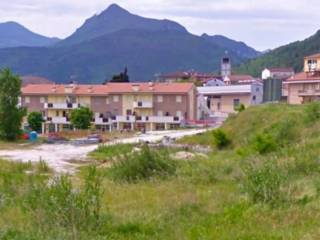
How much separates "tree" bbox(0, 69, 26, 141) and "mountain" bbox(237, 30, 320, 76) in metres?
66.2

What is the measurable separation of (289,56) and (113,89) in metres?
58.2

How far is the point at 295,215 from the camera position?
8914 millimetres

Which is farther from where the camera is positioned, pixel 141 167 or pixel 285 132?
pixel 285 132

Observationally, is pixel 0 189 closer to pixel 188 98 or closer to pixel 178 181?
pixel 178 181

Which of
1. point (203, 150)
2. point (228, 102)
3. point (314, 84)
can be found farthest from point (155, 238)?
point (228, 102)

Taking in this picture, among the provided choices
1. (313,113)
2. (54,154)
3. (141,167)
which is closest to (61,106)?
(54,154)

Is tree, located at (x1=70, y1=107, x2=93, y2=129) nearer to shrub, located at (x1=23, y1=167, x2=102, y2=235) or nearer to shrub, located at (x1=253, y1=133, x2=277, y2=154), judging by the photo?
shrub, located at (x1=253, y1=133, x2=277, y2=154)

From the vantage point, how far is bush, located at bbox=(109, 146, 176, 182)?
1748 cm

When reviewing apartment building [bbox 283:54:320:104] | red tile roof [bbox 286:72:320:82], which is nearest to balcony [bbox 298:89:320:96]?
apartment building [bbox 283:54:320:104]

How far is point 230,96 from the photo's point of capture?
76000mm

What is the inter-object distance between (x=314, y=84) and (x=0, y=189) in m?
47.3

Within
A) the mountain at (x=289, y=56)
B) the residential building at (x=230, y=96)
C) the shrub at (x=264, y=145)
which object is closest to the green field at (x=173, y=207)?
the shrub at (x=264, y=145)

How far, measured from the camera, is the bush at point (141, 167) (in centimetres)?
1748

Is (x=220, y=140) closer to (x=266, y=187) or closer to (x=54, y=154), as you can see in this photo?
(x=54, y=154)
